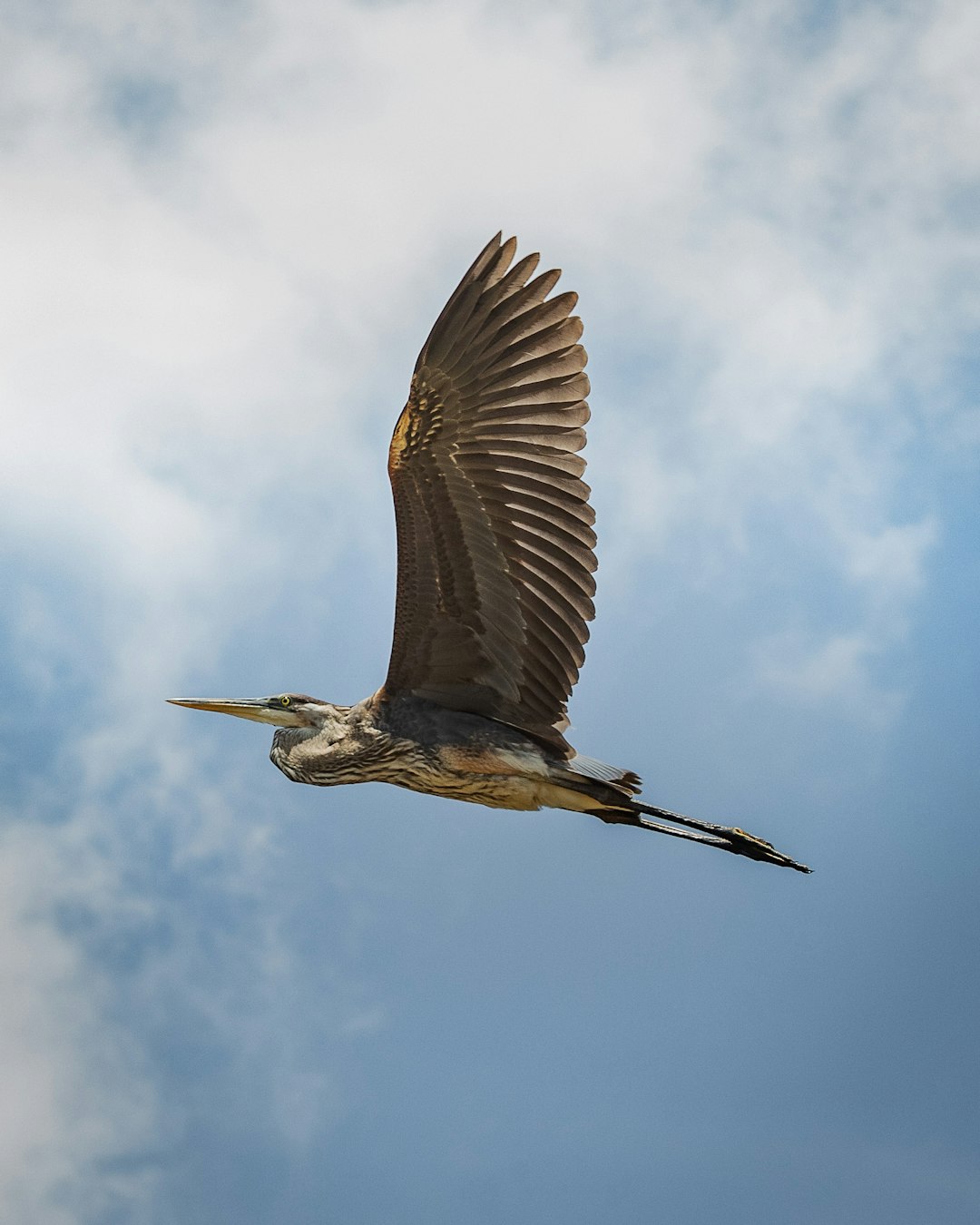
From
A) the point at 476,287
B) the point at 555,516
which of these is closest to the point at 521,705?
the point at 555,516

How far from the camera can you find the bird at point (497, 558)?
393 inches

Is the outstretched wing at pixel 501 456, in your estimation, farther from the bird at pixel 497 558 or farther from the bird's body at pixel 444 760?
the bird's body at pixel 444 760

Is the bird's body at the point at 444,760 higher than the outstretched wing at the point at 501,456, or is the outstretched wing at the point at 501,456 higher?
the outstretched wing at the point at 501,456

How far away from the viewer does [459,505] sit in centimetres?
1005

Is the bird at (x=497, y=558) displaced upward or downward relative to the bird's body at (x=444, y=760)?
upward

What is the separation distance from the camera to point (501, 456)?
10039 millimetres

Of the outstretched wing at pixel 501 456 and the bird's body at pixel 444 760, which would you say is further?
the bird's body at pixel 444 760

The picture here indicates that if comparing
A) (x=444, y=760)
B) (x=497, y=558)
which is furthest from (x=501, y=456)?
(x=444, y=760)

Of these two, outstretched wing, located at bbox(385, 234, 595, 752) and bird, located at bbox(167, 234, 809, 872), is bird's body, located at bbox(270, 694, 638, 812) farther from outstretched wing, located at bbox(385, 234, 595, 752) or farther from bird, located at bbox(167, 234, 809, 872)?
outstretched wing, located at bbox(385, 234, 595, 752)

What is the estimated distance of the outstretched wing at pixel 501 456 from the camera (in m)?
9.96

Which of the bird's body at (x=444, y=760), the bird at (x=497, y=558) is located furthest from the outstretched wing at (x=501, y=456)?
the bird's body at (x=444, y=760)

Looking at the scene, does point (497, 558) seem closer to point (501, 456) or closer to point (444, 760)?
point (501, 456)

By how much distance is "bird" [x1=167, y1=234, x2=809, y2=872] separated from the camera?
9977 mm

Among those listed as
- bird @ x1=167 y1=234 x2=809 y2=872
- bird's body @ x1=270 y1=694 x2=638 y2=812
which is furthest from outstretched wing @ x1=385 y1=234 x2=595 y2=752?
bird's body @ x1=270 y1=694 x2=638 y2=812
